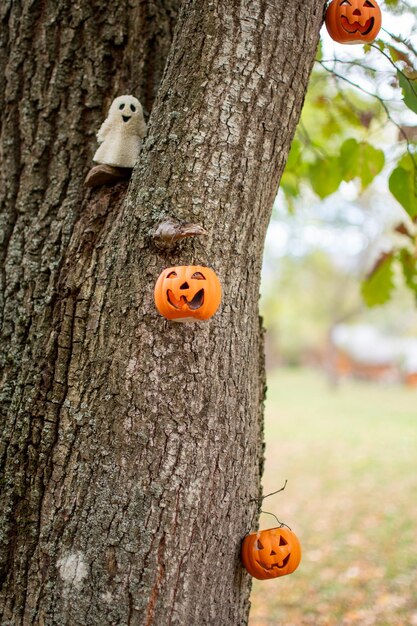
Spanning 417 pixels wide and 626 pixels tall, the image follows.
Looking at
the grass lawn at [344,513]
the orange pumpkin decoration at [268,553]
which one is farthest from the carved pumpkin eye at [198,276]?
the grass lawn at [344,513]

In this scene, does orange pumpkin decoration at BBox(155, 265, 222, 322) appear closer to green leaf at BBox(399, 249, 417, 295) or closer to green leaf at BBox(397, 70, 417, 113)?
green leaf at BBox(397, 70, 417, 113)

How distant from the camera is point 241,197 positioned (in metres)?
1.70

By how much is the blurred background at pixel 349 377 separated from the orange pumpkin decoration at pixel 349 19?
11cm

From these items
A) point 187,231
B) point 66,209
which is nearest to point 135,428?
point 187,231

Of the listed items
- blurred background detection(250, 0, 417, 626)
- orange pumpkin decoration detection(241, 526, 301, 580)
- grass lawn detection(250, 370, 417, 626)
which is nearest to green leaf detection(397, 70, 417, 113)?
blurred background detection(250, 0, 417, 626)

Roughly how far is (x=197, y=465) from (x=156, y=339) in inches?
14.9

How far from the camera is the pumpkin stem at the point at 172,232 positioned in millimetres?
1552

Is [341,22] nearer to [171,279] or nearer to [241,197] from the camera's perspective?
[241,197]

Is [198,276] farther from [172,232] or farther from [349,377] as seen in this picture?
[349,377]

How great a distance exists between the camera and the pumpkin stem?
61.1 inches

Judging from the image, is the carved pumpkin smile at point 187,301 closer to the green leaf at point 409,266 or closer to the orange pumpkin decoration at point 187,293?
the orange pumpkin decoration at point 187,293

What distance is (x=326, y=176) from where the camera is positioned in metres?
2.90

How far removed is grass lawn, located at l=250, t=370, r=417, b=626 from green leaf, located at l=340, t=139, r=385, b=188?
3.08 metres

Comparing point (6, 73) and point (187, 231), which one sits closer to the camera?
point (187, 231)
